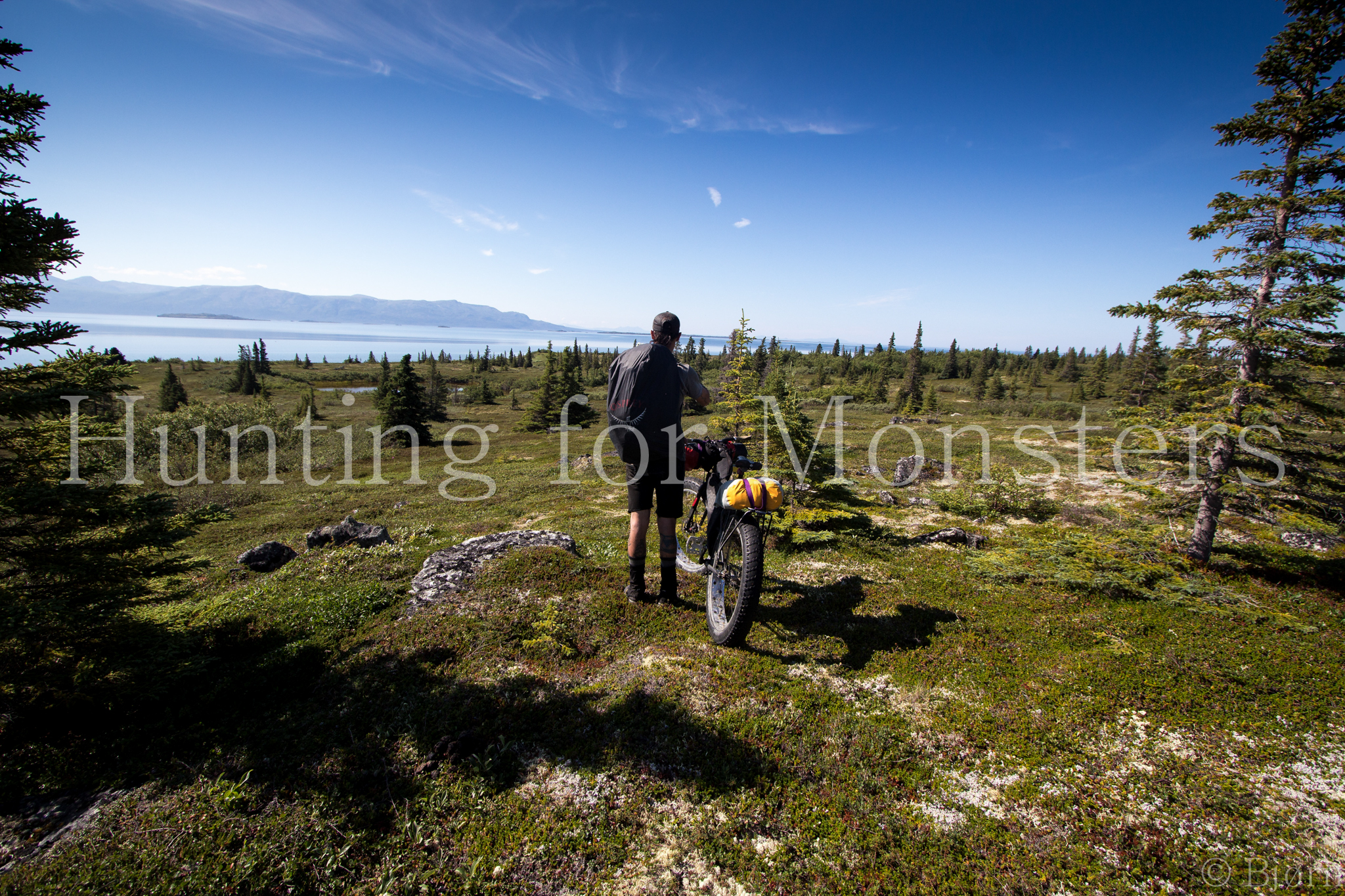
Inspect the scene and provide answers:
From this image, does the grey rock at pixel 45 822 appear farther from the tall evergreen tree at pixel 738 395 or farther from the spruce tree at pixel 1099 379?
the spruce tree at pixel 1099 379

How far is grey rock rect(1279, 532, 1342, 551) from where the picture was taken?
11.3 m

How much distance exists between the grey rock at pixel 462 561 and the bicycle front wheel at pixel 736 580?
11.7 feet

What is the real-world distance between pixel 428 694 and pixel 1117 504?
72.1ft

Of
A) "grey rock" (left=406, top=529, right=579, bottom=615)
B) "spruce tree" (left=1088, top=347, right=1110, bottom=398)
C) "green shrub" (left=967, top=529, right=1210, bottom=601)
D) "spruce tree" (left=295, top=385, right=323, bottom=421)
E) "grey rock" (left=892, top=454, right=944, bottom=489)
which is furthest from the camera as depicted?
"spruce tree" (left=1088, top=347, right=1110, bottom=398)

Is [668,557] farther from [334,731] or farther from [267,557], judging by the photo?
[267,557]

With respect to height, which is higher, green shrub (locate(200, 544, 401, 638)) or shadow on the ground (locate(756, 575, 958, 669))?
shadow on the ground (locate(756, 575, 958, 669))

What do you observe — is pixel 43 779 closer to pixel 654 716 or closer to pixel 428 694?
pixel 428 694

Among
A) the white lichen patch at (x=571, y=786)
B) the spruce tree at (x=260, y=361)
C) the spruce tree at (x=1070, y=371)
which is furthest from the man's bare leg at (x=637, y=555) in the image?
the spruce tree at (x=260, y=361)

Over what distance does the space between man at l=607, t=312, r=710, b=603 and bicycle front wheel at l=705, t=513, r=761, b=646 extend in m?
A: 0.77

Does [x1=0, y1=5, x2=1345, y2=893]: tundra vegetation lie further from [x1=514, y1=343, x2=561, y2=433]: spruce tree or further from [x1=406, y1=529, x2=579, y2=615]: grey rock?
[x1=514, y1=343, x2=561, y2=433]: spruce tree

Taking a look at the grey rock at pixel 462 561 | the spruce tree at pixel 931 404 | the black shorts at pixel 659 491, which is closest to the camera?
the black shorts at pixel 659 491

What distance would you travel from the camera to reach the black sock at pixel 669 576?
6.49m

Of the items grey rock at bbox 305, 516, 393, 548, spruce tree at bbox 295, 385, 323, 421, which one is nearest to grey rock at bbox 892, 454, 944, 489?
grey rock at bbox 305, 516, 393, 548

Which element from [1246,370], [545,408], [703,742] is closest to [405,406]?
[545,408]
